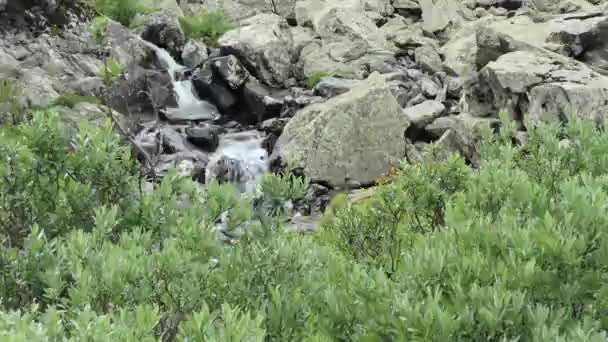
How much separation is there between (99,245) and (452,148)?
1940 cm

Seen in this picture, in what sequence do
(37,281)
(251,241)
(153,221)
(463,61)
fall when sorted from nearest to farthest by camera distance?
1. (37,281)
2. (251,241)
3. (153,221)
4. (463,61)

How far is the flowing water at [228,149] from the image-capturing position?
2311 cm

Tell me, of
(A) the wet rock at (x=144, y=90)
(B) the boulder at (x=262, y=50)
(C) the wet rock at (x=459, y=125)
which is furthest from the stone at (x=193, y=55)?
(C) the wet rock at (x=459, y=125)

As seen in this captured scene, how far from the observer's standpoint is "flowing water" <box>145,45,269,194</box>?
23.1 meters

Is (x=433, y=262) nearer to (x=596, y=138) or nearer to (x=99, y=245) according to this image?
(x=99, y=245)

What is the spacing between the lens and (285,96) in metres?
29.9

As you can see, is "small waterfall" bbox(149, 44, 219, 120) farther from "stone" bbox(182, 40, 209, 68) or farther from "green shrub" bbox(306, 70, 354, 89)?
"green shrub" bbox(306, 70, 354, 89)

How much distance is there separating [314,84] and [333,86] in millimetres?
3290

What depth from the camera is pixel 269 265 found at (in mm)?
4426

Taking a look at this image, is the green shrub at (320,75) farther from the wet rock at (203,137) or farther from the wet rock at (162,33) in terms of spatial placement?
the wet rock at (203,137)

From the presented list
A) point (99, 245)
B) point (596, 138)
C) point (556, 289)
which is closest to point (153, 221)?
point (99, 245)

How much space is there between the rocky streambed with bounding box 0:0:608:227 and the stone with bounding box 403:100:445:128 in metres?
0.11

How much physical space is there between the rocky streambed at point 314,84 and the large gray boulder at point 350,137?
4 cm

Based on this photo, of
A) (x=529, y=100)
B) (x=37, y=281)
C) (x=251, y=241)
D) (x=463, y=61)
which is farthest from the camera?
(x=463, y=61)
